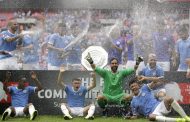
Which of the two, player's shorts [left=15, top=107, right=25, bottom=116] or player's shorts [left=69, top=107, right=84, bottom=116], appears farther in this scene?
player's shorts [left=69, top=107, right=84, bottom=116]

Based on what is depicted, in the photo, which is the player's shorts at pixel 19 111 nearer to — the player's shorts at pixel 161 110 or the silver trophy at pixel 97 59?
the silver trophy at pixel 97 59

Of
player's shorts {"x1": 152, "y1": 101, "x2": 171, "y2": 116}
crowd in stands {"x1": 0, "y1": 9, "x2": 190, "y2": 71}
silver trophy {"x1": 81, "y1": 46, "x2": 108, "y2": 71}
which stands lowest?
player's shorts {"x1": 152, "y1": 101, "x2": 171, "y2": 116}

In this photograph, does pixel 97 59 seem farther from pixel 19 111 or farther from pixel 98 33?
pixel 98 33

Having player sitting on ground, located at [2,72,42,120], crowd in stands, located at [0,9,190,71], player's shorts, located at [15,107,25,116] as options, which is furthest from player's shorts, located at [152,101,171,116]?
crowd in stands, located at [0,9,190,71]

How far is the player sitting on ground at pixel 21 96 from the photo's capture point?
36.1 feet

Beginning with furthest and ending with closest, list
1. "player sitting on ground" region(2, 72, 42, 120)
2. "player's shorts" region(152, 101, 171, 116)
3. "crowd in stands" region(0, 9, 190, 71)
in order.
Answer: "crowd in stands" region(0, 9, 190, 71), "player sitting on ground" region(2, 72, 42, 120), "player's shorts" region(152, 101, 171, 116)

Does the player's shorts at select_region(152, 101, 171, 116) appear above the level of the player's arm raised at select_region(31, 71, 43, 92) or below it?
below

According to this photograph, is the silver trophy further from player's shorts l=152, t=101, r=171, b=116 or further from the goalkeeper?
player's shorts l=152, t=101, r=171, b=116

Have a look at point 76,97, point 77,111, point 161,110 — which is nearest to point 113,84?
point 76,97

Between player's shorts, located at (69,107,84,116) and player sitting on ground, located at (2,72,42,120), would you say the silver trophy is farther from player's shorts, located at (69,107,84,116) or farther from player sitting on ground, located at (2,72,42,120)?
player sitting on ground, located at (2,72,42,120)

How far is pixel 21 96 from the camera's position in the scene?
1133 centimetres

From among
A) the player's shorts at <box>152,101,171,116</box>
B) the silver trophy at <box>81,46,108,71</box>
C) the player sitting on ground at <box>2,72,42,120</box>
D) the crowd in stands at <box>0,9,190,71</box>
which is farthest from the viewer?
the crowd in stands at <box>0,9,190,71</box>

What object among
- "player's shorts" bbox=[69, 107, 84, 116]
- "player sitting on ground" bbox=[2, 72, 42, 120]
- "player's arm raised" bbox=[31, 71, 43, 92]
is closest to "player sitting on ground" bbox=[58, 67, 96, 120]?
"player's shorts" bbox=[69, 107, 84, 116]

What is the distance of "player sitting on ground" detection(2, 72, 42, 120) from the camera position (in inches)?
434
